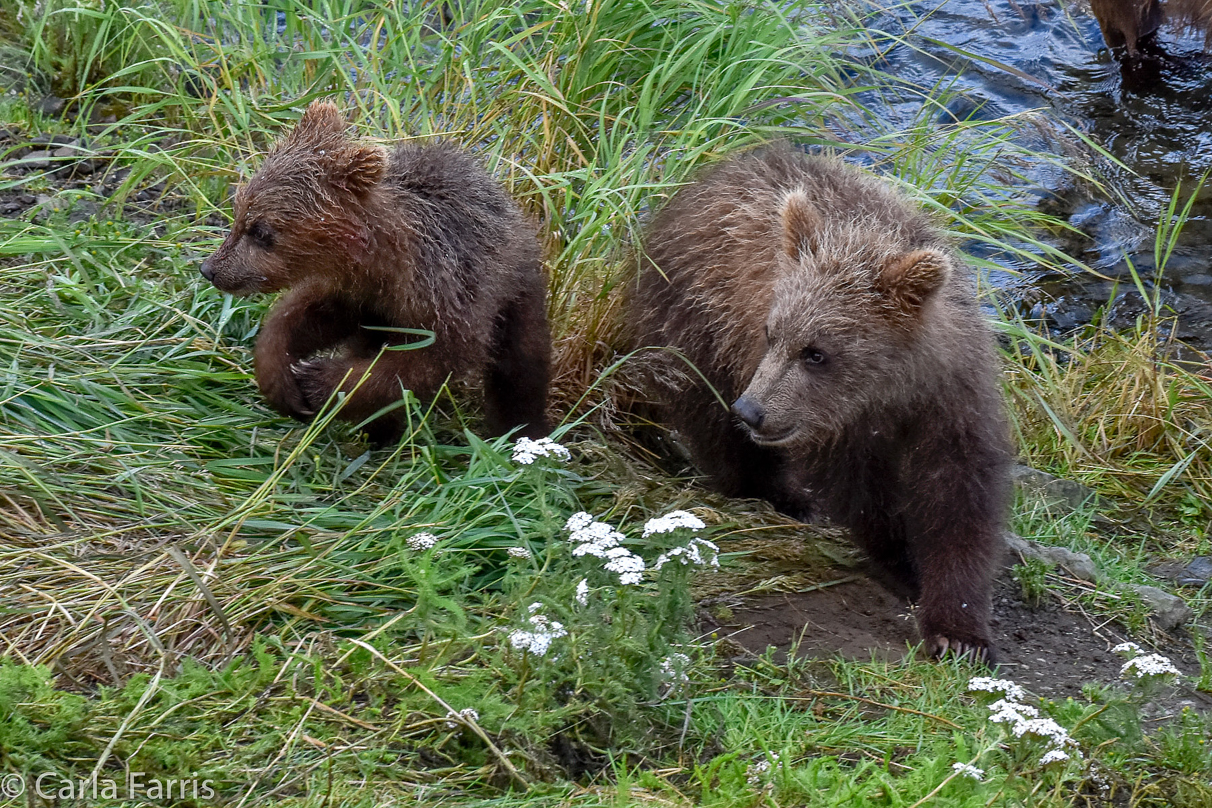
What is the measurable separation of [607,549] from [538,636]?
28 centimetres

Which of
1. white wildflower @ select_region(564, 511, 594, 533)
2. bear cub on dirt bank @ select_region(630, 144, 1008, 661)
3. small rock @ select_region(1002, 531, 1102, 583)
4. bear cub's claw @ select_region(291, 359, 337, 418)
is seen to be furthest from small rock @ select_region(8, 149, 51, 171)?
small rock @ select_region(1002, 531, 1102, 583)

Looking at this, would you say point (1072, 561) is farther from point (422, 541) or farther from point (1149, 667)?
point (422, 541)

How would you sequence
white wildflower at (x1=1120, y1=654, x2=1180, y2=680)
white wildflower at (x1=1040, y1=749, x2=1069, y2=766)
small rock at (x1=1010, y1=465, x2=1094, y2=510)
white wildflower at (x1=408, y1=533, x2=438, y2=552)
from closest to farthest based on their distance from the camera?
1. white wildflower at (x1=1040, y1=749, x2=1069, y2=766)
2. white wildflower at (x1=1120, y1=654, x2=1180, y2=680)
3. white wildflower at (x1=408, y1=533, x2=438, y2=552)
4. small rock at (x1=1010, y1=465, x2=1094, y2=510)

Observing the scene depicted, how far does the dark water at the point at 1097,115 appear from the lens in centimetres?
761

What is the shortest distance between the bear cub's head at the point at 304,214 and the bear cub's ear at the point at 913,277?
179 cm

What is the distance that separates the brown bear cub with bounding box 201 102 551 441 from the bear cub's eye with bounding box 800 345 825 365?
3.80ft

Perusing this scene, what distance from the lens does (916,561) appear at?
4504 mm

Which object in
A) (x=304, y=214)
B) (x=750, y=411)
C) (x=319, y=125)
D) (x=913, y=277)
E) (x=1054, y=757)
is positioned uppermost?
(x=319, y=125)

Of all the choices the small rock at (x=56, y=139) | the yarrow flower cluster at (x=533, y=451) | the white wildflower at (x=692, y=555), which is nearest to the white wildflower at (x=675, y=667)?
the white wildflower at (x=692, y=555)

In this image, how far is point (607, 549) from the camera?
3.21 m

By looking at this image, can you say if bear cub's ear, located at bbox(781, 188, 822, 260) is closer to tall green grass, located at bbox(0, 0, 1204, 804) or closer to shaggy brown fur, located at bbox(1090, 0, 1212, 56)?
tall green grass, located at bbox(0, 0, 1204, 804)

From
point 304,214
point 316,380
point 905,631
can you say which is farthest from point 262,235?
point 905,631

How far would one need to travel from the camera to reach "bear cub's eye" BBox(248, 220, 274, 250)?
444 cm

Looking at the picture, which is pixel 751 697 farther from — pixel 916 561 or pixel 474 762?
pixel 916 561
